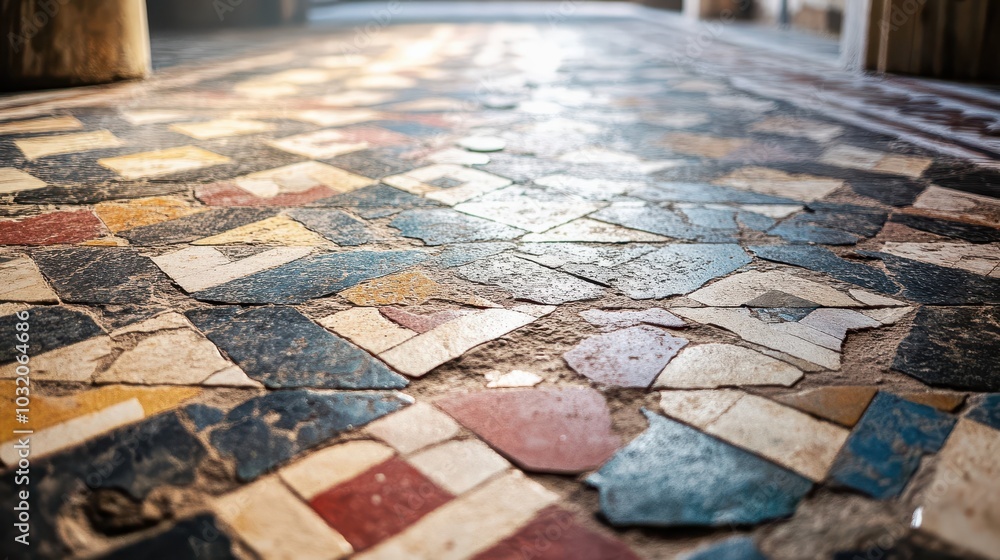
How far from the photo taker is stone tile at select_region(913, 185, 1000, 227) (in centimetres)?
252

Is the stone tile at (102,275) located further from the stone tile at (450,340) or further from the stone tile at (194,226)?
the stone tile at (450,340)

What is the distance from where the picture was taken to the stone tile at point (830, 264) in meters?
2.00

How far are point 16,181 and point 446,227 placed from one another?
1733 millimetres

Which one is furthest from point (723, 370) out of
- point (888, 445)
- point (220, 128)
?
point (220, 128)

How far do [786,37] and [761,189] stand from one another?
6709 millimetres

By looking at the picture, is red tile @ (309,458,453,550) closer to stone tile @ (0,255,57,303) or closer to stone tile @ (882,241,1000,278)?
stone tile @ (0,255,57,303)

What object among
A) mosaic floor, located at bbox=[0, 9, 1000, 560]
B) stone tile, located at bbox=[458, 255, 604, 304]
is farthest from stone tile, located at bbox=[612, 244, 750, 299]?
stone tile, located at bbox=[458, 255, 604, 304]

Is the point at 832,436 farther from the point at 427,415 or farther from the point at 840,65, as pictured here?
the point at 840,65

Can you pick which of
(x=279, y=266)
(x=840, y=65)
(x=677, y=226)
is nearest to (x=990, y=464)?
(x=677, y=226)

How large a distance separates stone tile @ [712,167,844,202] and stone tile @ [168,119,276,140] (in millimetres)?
2407

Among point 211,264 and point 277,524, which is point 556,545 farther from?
point 211,264

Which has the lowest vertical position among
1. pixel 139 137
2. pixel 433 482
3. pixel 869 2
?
pixel 433 482

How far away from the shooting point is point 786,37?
28.2 ft

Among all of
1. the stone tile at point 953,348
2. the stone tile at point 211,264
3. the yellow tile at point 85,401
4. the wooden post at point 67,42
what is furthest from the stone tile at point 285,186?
the wooden post at point 67,42
